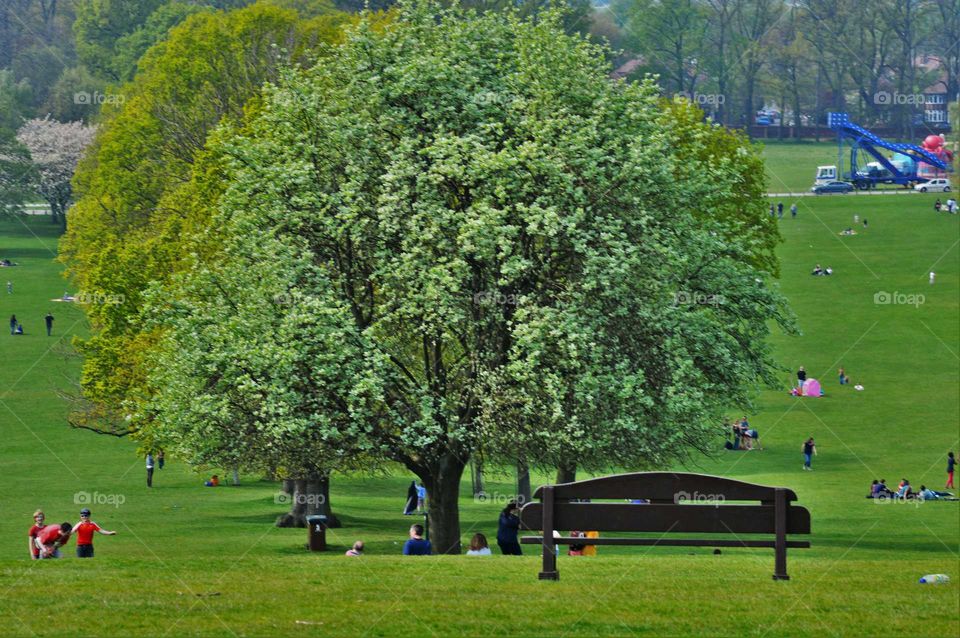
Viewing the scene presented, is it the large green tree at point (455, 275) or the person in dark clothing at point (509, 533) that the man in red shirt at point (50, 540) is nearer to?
the large green tree at point (455, 275)

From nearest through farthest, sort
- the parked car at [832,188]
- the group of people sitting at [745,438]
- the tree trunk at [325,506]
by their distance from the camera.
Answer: the tree trunk at [325,506] < the group of people sitting at [745,438] < the parked car at [832,188]

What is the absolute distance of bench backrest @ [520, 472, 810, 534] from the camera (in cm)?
1947

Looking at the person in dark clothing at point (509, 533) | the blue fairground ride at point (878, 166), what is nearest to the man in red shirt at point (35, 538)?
the person in dark clothing at point (509, 533)

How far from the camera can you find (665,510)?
19.5 m

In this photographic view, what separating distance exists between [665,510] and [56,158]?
127257mm

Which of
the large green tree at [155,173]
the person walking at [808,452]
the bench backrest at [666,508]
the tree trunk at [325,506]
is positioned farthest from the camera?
the person walking at [808,452]

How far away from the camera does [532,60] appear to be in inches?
1395

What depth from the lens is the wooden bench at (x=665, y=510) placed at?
19.5 metres

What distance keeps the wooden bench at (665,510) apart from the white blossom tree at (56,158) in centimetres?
12185

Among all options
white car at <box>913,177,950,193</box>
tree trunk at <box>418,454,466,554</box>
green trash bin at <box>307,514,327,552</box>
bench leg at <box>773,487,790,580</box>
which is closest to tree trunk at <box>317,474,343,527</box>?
green trash bin at <box>307,514,327,552</box>

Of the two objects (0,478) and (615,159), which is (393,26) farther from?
(0,478)

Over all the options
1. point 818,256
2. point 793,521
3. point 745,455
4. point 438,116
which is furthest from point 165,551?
point 818,256

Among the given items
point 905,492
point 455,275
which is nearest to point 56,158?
point 905,492

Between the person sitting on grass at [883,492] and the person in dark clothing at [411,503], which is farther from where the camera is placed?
the person sitting on grass at [883,492]
